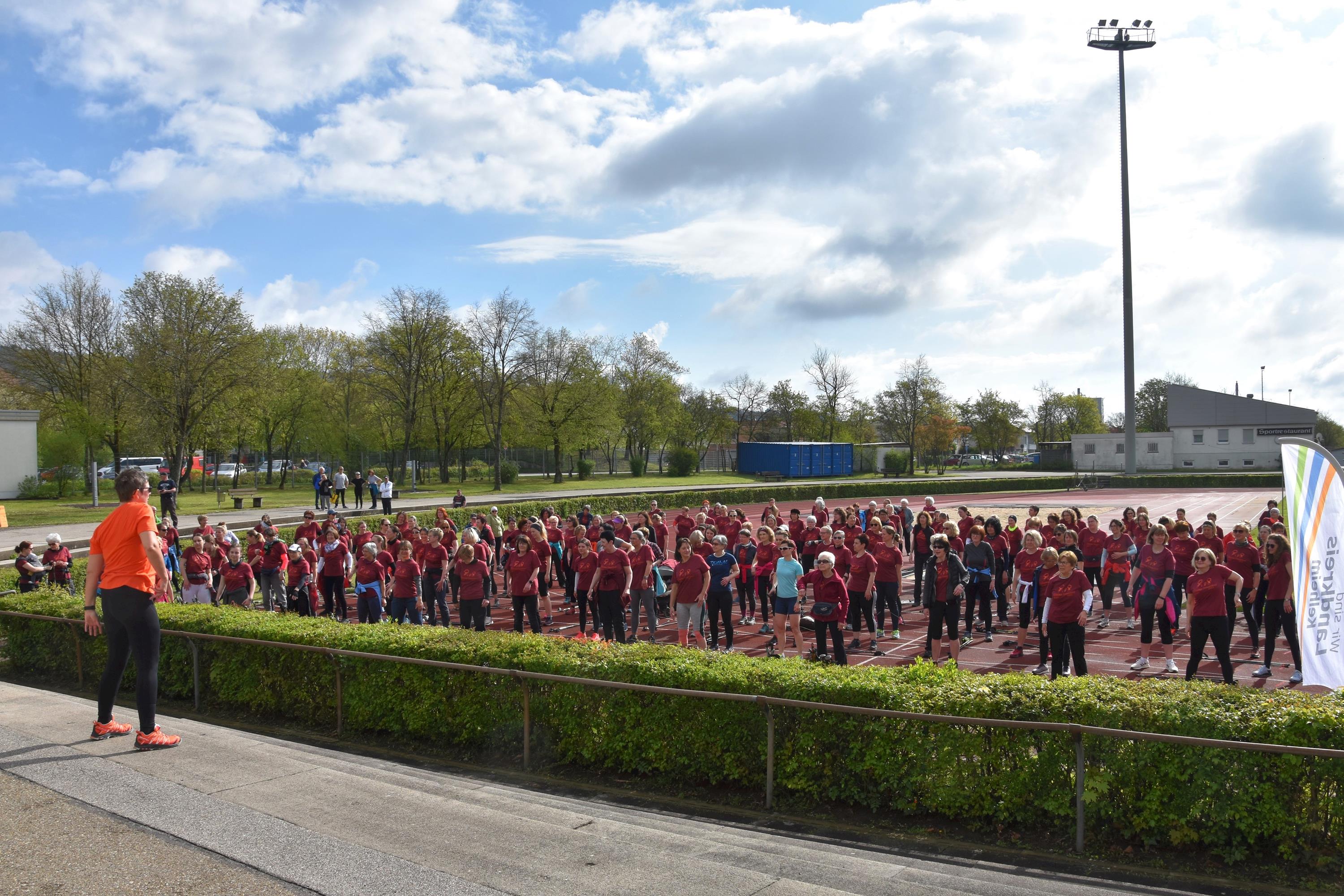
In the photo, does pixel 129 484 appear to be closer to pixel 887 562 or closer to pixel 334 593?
pixel 887 562

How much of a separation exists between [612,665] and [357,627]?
3413 millimetres

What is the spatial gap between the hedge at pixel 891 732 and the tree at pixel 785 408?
259 ft

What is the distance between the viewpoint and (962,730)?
596 cm

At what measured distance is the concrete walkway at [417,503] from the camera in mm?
25875

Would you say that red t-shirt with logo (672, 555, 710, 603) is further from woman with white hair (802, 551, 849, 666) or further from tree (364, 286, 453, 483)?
tree (364, 286, 453, 483)

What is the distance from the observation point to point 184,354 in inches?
1400

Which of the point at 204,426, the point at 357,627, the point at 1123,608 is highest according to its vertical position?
the point at 204,426

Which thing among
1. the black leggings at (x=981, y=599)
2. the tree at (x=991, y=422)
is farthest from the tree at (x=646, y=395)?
the black leggings at (x=981, y=599)

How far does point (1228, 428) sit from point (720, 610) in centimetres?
7520

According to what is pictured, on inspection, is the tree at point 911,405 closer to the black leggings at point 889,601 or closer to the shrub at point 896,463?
the shrub at point 896,463

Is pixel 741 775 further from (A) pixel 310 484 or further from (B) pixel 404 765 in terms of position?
(A) pixel 310 484

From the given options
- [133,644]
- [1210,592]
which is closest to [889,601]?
[1210,592]

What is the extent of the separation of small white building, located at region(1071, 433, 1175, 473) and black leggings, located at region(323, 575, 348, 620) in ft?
227

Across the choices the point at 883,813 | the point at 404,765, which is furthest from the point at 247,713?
the point at 883,813
